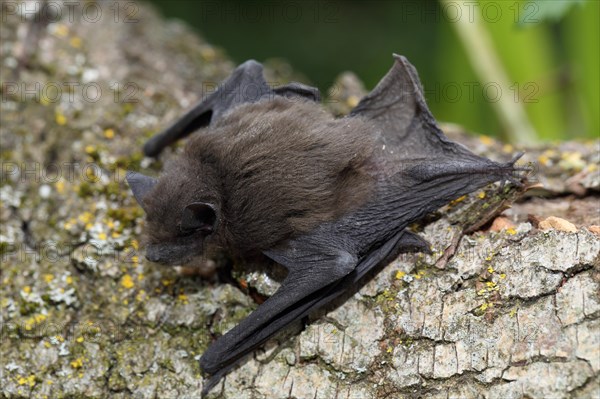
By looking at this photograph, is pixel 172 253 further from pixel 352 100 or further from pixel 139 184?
pixel 352 100

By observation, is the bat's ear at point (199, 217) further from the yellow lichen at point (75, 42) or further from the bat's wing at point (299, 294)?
the yellow lichen at point (75, 42)

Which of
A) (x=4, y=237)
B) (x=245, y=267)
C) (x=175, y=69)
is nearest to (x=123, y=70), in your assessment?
(x=175, y=69)

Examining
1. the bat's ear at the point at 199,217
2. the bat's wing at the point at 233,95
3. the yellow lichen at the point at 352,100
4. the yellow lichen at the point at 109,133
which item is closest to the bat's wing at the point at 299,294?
the bat's ear at the point at 199,217

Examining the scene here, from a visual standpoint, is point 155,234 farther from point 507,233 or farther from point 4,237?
point 507,233

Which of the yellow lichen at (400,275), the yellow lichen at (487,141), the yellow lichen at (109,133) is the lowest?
the yellow lichen at (400,275)

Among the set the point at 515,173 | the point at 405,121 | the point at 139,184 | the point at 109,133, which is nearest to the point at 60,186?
the point at 109,133

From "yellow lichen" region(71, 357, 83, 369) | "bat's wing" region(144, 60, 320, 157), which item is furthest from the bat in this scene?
"yellow lichen" region(71, 357, 83, 369)
